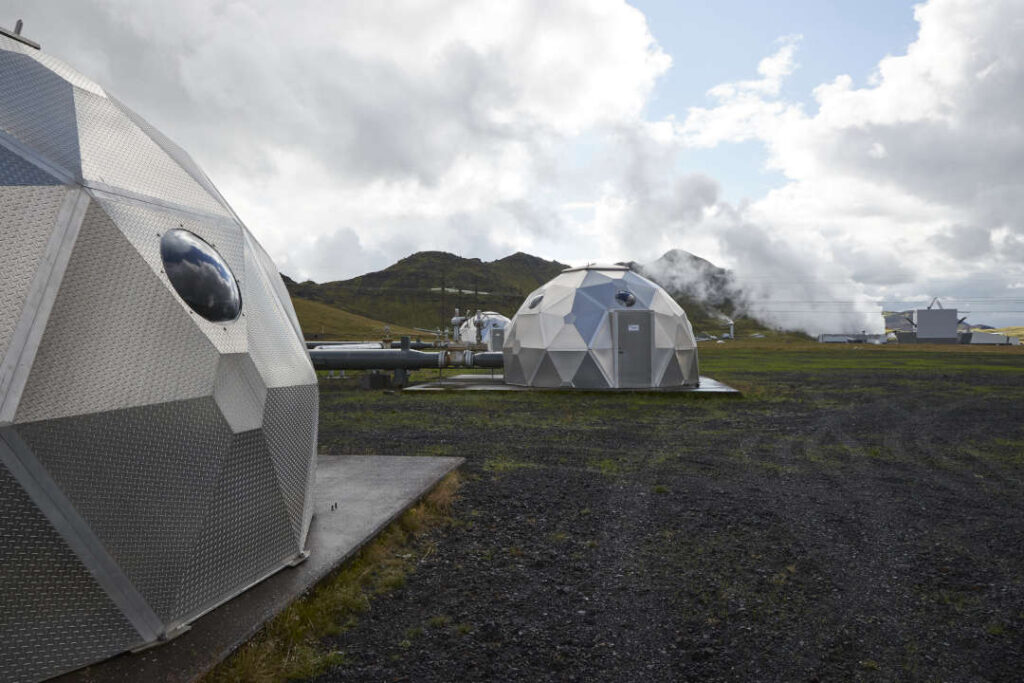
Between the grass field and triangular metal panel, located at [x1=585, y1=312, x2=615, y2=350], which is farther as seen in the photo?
triangular metal panel, located at [x1=585, y1=312, x2=615, y2=350]

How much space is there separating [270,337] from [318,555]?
1.75m

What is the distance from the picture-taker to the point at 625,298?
64.3 ft

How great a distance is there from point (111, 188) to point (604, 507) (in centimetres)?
548

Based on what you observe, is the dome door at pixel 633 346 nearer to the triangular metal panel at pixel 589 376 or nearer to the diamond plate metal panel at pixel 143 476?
the triangular metal panel at pixel 589 376

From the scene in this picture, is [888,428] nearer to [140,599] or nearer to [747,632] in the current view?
[747,632]

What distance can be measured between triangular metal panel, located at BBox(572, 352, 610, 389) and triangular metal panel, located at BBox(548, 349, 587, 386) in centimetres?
12

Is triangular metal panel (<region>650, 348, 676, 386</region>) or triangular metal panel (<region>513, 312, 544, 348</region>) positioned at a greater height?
triangular metal panel (<region>513, 312, 544, 348</region>)

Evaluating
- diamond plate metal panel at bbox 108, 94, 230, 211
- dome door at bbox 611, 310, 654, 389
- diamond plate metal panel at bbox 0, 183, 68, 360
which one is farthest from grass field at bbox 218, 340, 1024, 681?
dome door at bbox 611, 310, 654, 389

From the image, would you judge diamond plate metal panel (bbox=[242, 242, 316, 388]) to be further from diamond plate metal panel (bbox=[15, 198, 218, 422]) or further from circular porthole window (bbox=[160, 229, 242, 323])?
diamond plate metal panel (bbox=[15, 198, 218, 422])

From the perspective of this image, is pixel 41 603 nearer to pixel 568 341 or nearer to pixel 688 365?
pixel 568 341

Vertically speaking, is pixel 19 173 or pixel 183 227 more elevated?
pixel 19 173

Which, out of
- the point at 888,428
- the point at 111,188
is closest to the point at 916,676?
the point at 111,188

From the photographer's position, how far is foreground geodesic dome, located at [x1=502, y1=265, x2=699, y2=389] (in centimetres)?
1933

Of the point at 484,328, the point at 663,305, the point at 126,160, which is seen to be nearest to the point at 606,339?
the point at 663,305
